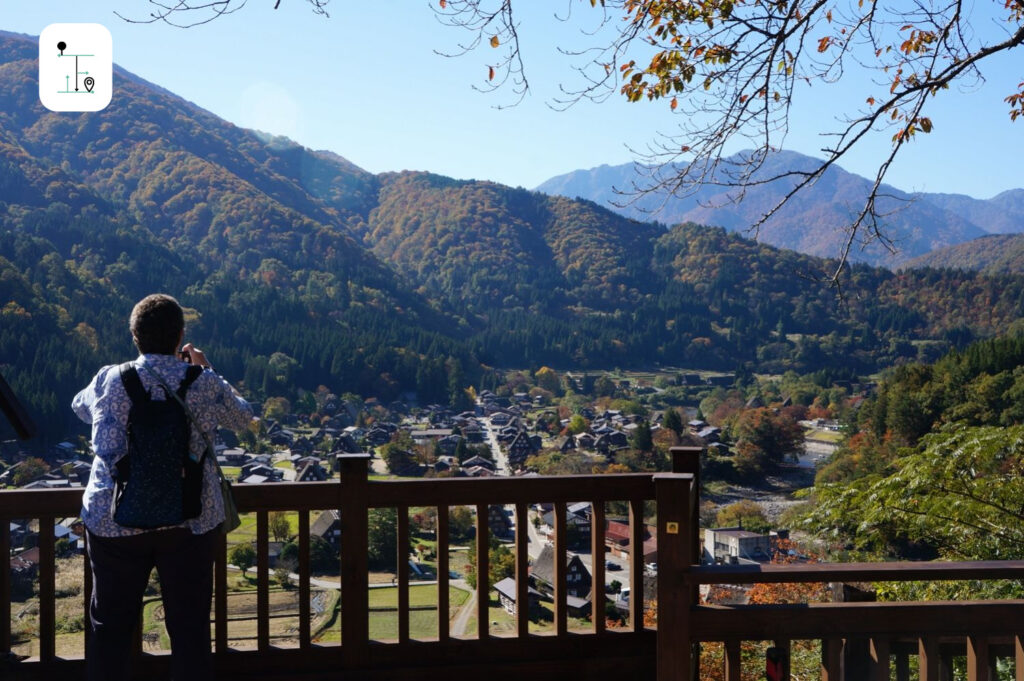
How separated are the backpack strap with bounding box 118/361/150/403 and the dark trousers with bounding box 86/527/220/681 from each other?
14.2 inches

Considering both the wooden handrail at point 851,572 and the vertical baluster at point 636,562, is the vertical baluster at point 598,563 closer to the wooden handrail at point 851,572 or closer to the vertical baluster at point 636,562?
the vertical baluster at point 636,562

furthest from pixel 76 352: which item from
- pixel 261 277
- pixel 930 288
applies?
pixel 930 288

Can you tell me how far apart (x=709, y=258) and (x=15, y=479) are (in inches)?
2712

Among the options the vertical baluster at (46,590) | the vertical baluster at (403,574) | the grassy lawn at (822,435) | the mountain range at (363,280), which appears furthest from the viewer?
the mountain range at (363,280)

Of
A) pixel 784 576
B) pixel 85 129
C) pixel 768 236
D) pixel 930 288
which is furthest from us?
pixel 768 236

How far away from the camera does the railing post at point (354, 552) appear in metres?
2.80

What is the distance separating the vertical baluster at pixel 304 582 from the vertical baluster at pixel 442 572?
45 centimetres

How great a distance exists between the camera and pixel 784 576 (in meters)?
2.20

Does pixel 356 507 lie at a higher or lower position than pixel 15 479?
higher

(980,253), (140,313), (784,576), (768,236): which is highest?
(768,236)

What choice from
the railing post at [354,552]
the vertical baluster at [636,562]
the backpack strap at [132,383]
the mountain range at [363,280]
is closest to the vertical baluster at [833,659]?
the vertical baluster at [636,562]

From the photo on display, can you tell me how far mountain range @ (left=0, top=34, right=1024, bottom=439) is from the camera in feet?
158

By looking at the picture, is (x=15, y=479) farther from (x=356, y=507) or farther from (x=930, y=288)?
(x=930, y=288)

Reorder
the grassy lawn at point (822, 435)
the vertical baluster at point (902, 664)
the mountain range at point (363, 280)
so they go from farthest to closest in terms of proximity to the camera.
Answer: the mountain range at point (363, 280)
the grassy lawn at point (822, 435)
the vertical baluster at point (902, 664)
